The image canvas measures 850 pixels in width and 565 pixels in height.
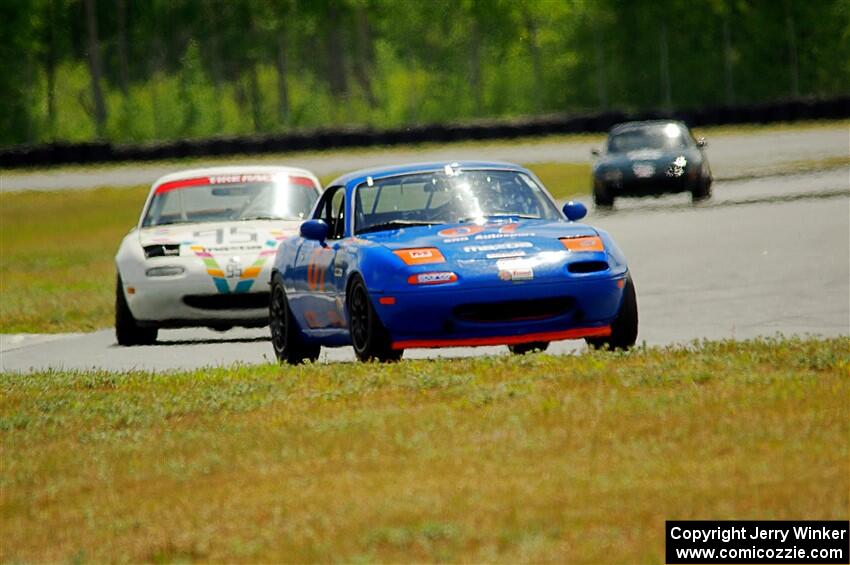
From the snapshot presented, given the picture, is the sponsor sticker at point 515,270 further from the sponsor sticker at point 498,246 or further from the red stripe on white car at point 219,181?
the red stripe on white car at point 219,181

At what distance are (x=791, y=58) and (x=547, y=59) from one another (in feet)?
49.3

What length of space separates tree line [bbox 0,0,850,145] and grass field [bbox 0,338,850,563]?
208 feet

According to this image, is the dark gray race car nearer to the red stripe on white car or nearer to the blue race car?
the red stripe on white car

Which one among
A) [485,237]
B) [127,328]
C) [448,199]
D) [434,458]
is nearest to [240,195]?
[127,328]

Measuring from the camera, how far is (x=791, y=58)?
3051 inches

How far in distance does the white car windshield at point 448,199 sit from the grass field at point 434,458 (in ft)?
6.00

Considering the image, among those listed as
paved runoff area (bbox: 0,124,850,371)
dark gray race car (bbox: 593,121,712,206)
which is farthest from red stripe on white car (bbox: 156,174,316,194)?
dark gray race car (bbox: 593,121,712,206)

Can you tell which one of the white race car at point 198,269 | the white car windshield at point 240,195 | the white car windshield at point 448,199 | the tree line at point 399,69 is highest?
the white car windshield at point 448,199

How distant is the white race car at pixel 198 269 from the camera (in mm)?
15000

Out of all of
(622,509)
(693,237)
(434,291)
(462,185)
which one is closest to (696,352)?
(434,291)

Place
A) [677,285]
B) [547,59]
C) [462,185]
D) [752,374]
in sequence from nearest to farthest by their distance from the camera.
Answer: [752,374] → [462,185] → [677,285] → [547,59]

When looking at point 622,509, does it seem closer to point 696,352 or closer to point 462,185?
point 696,352

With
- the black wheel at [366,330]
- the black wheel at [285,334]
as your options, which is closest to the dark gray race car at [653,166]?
the black wheel at [285,334]

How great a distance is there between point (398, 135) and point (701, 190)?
104 feet
